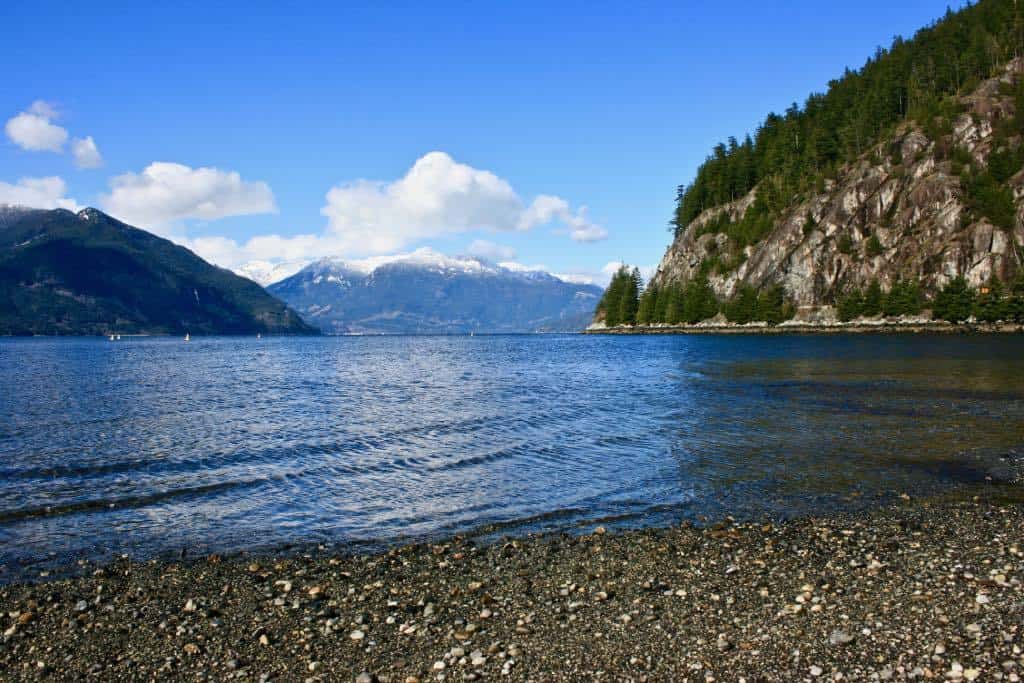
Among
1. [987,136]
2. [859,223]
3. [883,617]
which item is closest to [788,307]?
[859,223]

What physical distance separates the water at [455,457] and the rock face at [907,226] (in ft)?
393

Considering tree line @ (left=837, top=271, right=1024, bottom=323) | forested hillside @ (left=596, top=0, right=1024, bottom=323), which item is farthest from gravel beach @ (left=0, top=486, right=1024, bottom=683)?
forested hillside @ (left=596, top=0, right=1024, bottom=323)

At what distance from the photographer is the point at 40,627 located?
484 inches

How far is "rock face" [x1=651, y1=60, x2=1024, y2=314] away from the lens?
515 ft

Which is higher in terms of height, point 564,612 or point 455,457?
point 564,612

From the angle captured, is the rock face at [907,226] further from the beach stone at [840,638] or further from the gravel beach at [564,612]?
the beach stone at [840,638]

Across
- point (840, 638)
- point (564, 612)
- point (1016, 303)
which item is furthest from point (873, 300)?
point (564, 612)

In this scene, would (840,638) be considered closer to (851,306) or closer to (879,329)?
(879,329)

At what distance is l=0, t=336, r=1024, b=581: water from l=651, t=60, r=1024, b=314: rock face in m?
120

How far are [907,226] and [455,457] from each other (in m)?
186

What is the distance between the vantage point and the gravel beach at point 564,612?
10391mm

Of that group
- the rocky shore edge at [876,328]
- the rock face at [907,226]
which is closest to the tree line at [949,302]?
the rocky shore edge at [876,328]

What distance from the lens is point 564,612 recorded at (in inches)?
493

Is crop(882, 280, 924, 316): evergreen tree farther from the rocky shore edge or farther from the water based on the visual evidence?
the water
